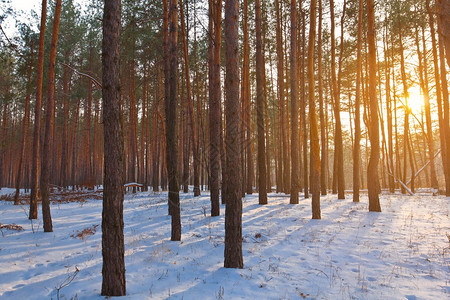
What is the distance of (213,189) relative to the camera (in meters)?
9.21

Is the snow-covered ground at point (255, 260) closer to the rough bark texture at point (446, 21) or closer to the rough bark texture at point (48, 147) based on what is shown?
the rough bark texture at point (48, 147)

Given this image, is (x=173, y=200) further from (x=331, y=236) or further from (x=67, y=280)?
(x=331, y=236)

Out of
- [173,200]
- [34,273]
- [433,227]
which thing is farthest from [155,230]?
[433,227]

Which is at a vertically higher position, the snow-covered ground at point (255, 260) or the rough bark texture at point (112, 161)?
the rough bark texture at point (112, 161)

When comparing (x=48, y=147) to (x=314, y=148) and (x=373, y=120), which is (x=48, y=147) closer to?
(x=314, y=148)

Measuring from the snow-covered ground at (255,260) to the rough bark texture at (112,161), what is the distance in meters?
0.39

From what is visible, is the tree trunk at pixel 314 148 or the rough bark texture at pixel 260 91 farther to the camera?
the rough bark texture at pixel 260 91

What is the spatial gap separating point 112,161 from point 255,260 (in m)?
3.42

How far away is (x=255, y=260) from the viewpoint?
5.10m

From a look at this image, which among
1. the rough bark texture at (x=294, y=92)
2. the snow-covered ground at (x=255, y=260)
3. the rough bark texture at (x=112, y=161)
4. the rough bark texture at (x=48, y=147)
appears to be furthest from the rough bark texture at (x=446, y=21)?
the rough bark texture at (x=48, y=147)

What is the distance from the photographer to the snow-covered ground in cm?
383

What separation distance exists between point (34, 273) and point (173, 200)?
2.91 m

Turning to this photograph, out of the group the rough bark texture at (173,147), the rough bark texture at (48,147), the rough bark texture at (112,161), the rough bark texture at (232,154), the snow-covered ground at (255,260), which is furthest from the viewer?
the rough bark texture at (48,147)

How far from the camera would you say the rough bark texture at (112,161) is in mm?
3486
